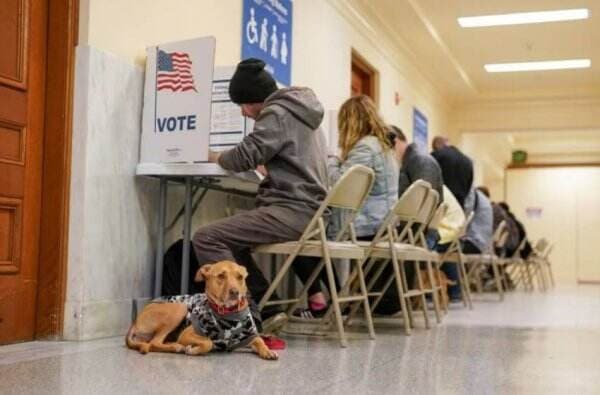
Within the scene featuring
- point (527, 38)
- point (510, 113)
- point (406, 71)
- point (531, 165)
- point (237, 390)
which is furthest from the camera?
point (531, 165)

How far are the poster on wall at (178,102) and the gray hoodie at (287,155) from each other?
0.22 metres

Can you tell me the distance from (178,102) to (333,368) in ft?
4.58

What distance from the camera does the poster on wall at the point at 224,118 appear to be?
3.70 m

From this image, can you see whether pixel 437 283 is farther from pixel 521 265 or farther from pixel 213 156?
pixel 521 265

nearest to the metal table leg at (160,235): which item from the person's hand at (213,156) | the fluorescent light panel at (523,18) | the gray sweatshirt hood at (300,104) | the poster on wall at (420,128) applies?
the person's hand at (213,156)

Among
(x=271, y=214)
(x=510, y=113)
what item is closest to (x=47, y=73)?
(x=271, y=214)

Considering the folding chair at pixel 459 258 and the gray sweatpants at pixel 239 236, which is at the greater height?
the gray sweatpants at pixel 239 236

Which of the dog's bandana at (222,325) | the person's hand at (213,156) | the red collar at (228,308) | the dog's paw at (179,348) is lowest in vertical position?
the dog's paw at (179,348)

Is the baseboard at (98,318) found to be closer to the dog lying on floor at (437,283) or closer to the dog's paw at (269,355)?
the dog's paw at (269,355)

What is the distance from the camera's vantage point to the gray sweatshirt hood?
322 cm

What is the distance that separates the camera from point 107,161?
3.34 meters

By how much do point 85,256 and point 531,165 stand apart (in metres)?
13.9

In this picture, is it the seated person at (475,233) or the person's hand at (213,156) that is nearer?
the person's hand at (213,156)

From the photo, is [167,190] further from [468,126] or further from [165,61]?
[468,126]
